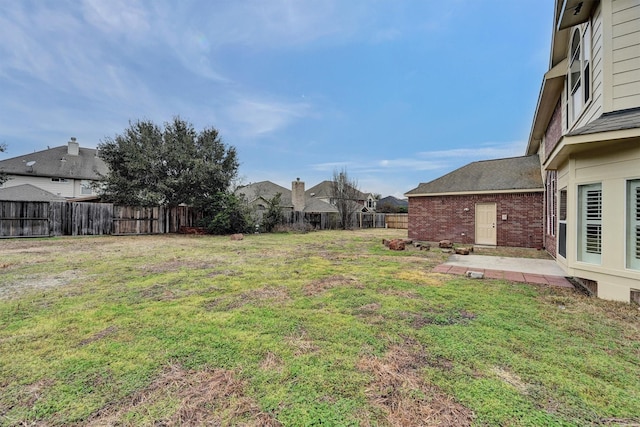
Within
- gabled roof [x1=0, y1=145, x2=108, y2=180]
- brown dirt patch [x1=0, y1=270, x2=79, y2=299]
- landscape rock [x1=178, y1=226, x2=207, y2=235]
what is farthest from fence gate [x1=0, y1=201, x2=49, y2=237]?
brown dirt patch [x1=0, y1=270, x2=79, y2=299]

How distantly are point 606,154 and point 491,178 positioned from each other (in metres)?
7.94

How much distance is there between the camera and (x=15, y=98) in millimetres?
14164

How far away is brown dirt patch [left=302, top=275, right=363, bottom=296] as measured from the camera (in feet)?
14.1

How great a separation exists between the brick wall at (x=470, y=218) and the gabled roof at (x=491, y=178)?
10.7 inches

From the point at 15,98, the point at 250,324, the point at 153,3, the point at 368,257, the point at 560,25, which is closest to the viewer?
the point at 250,324

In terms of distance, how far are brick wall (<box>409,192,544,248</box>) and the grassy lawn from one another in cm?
693

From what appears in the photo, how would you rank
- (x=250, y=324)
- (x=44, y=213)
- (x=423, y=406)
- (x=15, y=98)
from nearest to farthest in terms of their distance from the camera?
(x=423, y=406), (x=250, y=324), (x=44, y=213), (x=15, y=98)

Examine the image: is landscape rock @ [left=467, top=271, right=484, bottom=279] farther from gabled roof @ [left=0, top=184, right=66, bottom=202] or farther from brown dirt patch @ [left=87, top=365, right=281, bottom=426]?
gabled roof @ [left=0, top=184, right=66, bottom=202]

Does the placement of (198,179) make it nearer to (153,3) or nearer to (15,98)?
(153,3)

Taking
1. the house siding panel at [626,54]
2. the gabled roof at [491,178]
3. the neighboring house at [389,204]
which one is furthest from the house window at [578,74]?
the neighboring house at [389,204]

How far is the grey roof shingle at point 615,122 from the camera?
11.4ft

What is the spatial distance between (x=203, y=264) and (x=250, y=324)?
4189mm

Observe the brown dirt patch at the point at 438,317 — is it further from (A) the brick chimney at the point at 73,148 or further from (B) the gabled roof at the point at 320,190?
(A) the brick chimney at the point at 73,148

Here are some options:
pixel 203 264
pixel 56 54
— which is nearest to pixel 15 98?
pixel 56 54
